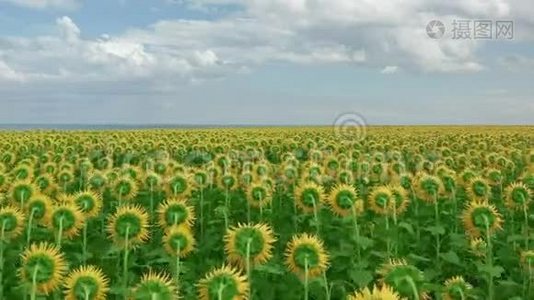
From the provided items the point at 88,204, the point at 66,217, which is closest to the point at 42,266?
the point at 66,217

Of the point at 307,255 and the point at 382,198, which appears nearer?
the point at 307,255

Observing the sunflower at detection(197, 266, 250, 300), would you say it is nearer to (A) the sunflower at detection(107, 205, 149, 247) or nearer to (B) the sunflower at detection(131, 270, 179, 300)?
(B) the sunflower at detection(131, 270, 179, 300)

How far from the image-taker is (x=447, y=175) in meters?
10.2

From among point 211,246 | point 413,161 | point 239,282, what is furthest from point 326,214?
point 413,161

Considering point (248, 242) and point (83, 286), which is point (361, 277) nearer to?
point (248, 242)

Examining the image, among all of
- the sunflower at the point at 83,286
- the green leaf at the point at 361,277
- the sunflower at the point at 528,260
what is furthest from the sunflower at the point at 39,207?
the sunflower at the point at 528,260

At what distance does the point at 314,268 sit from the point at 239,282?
1.15 metres

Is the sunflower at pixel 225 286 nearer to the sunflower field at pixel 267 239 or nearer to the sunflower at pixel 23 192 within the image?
the sunflower field at pixel 267 239

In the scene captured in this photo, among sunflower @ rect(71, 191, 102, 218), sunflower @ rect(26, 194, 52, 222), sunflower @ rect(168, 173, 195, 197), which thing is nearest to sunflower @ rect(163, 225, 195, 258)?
sunflower @ rect(71, 191, 102, 218)

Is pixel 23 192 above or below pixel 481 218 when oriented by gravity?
above

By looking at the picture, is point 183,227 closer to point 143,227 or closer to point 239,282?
point 143,227

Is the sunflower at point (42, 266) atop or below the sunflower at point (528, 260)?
atop

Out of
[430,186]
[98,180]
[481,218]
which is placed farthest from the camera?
[98,180]

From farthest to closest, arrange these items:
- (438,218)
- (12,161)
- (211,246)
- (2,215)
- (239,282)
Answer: (12,161) → (438,218) → (211,246) → (2,215) → (239,282)
